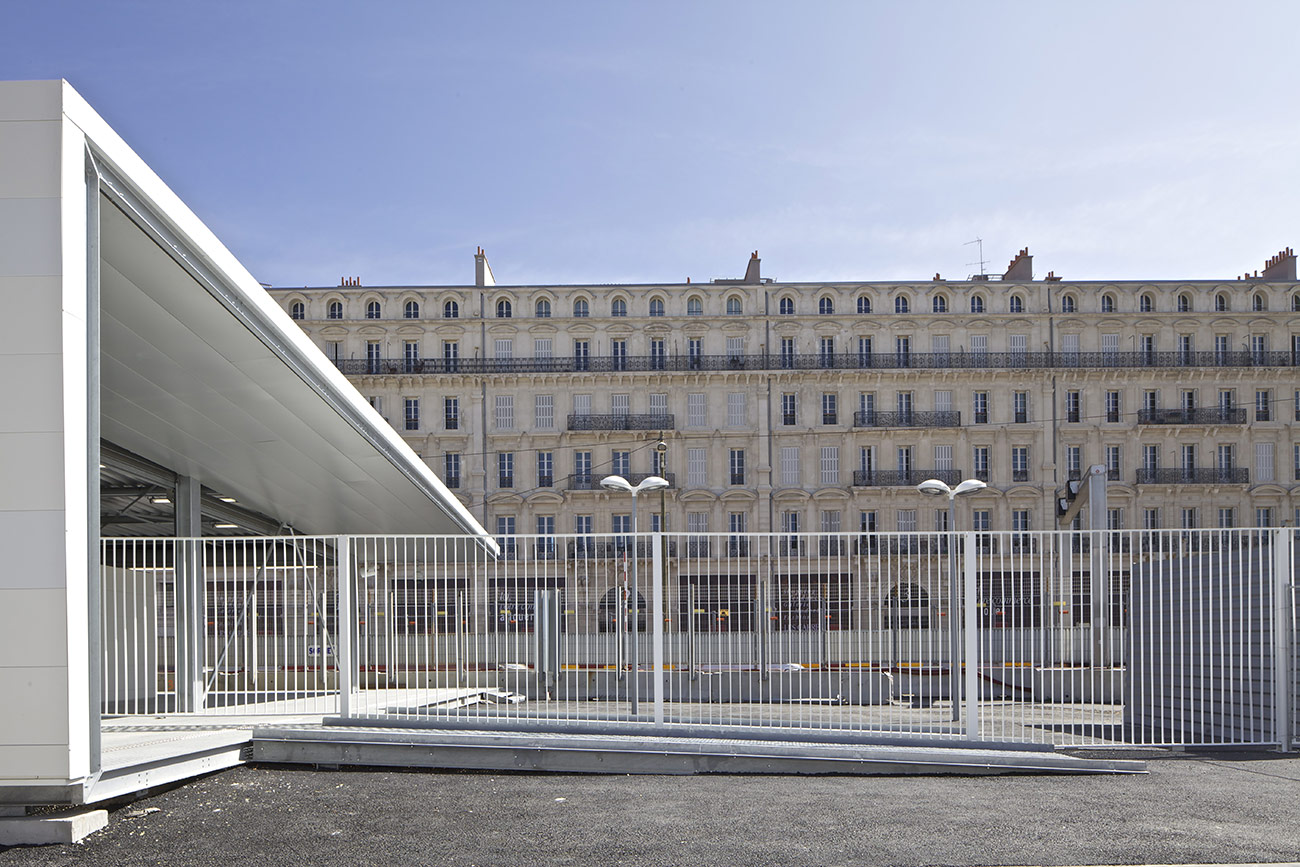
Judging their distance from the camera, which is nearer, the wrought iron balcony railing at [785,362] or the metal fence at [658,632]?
the metal fence at [658,632]

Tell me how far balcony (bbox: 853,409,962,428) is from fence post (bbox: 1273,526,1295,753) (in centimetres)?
4072

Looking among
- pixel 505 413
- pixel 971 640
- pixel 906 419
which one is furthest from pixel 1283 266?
pixel 971 640

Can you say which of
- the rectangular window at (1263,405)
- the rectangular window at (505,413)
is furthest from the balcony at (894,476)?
the rectangular window at (505,413)

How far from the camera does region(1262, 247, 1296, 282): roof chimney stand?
5425cm

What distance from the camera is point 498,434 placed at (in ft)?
169

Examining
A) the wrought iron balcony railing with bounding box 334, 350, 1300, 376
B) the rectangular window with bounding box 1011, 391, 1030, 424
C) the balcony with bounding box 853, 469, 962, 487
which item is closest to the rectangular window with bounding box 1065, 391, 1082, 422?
the wrought iron balcony railing with bounding box 334, 350, 1300, 376

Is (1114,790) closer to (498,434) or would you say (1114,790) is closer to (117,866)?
(117,866)

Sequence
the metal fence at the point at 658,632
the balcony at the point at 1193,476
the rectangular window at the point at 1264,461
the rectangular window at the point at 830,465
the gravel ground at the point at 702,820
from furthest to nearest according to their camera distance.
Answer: the rectangular window at the point at 1264,461, the balcony at the point at 1193,476, the rectangular window at the point at 830,465, the metal fence at the point at 658,632, the gravel ground at the point at 702,820

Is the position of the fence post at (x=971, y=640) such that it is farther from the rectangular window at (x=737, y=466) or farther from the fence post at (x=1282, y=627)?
the rectangular window at (x=737, y=466)

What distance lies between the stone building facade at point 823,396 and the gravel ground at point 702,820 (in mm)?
41297

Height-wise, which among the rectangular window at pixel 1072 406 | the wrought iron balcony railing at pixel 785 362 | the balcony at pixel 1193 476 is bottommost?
the balcony at pixel 1193 476

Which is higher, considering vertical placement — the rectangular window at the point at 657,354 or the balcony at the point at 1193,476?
the rectangular window at the point at 657,354

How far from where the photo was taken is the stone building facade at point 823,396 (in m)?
51.1

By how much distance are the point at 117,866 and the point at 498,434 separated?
44.7m
